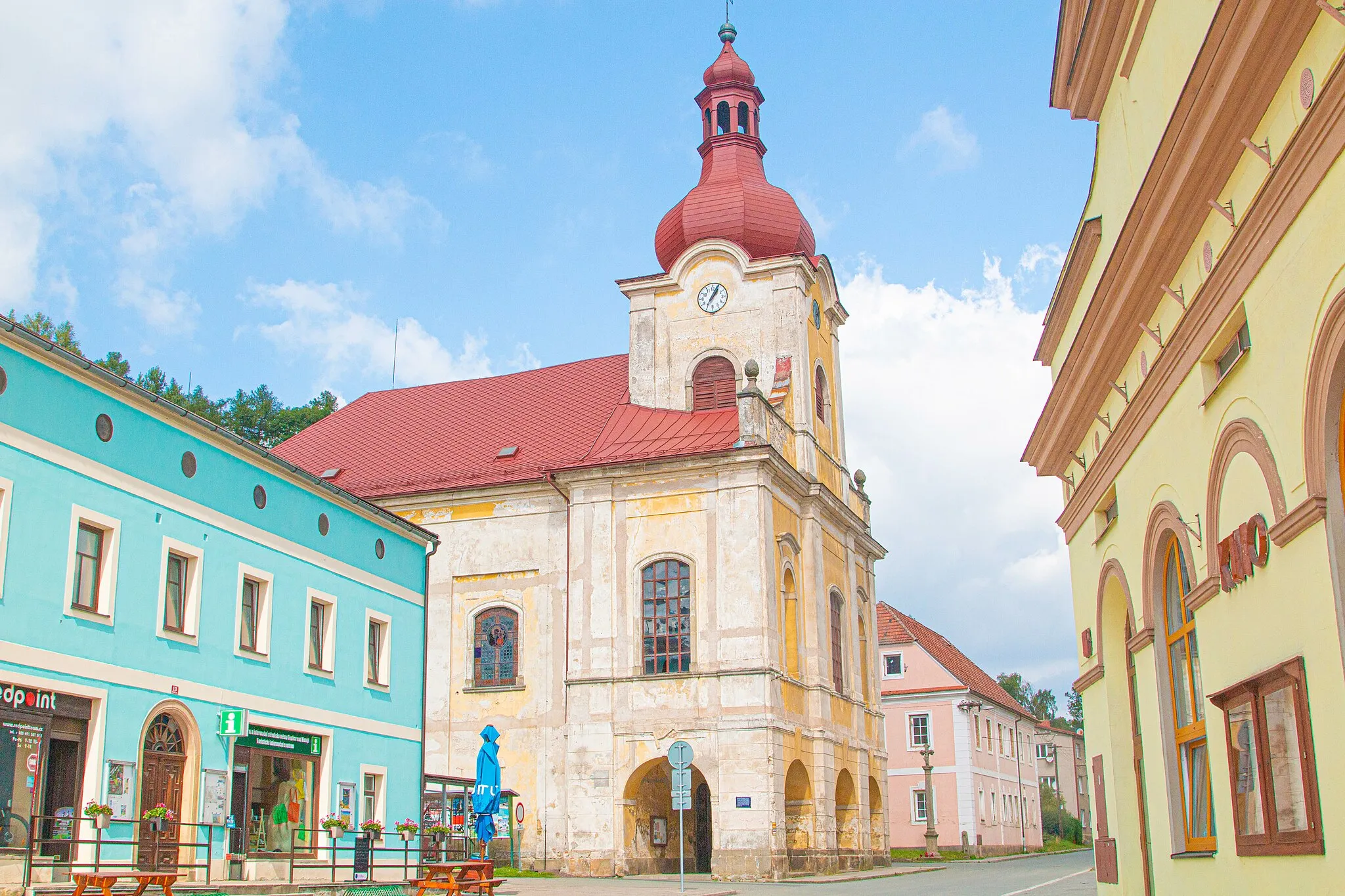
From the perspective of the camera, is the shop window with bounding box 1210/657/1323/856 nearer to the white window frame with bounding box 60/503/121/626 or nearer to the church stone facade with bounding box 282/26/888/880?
the white window frame with bounding box 60/503/121/626

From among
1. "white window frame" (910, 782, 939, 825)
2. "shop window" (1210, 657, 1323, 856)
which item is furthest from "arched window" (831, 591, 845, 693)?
"shop window" (1210, 657, 1323, 856)

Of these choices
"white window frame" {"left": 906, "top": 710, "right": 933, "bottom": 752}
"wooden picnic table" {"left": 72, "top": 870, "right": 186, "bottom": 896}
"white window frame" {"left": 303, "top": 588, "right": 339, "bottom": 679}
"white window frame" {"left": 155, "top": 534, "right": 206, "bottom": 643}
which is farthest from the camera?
"white window frame" {"left": 906, "top": 710, "right": 933, "bottom": 752}

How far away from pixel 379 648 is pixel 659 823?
469 inches

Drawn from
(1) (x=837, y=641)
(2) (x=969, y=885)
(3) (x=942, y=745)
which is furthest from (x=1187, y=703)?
(3) (x=942, y=745)

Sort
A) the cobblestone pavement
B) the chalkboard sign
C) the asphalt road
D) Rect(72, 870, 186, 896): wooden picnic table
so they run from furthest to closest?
the asphalt road → the cobblestone pavement → the chalkboard sign → Rect(72, 870, 186, 896): wooden picnic table

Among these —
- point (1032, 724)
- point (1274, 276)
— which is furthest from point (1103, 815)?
point (1032, 724)

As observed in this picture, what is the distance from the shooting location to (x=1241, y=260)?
8562mm

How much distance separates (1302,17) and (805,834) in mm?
28791

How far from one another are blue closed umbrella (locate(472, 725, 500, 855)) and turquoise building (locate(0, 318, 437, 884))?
3134mm

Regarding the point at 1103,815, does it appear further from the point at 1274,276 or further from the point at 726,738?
the point at 726,738

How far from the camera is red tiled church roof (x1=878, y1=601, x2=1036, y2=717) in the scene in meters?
57.3

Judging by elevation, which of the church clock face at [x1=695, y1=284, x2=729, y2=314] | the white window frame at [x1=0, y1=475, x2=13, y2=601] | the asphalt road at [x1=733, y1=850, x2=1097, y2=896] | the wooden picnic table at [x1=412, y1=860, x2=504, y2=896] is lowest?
the asphalt road at [x1=733, y1=850, x2=1097, y2=896]

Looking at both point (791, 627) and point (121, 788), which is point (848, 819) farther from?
point (121, 788)

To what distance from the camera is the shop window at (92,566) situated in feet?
56.6
